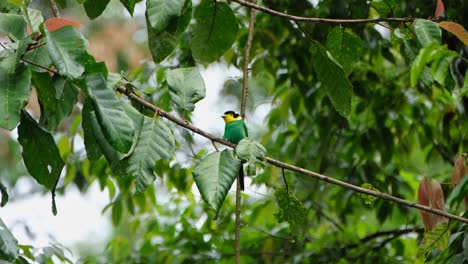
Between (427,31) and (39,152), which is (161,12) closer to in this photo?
(39,152)

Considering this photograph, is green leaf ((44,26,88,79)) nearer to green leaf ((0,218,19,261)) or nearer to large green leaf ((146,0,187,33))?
large green leaf ((146,0,187,33))

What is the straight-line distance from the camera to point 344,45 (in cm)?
237

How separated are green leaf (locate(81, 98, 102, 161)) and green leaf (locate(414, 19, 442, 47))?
32.5 inches

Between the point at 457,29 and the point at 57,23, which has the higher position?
the point at 57,23

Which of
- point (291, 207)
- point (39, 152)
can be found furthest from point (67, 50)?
point (291, 207)

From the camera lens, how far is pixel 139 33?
655cm

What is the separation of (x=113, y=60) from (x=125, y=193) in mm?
3753

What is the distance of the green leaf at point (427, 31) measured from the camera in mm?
1982

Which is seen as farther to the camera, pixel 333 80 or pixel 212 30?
pixel 212 30

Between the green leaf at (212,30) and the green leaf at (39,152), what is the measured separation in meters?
0.62

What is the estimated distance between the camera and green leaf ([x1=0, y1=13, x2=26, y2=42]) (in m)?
1.68

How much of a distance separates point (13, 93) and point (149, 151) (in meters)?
0.38

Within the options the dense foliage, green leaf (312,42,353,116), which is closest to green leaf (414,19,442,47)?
the dense foliage

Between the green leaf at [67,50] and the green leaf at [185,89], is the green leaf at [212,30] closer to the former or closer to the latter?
the green leaf at [185,89]
